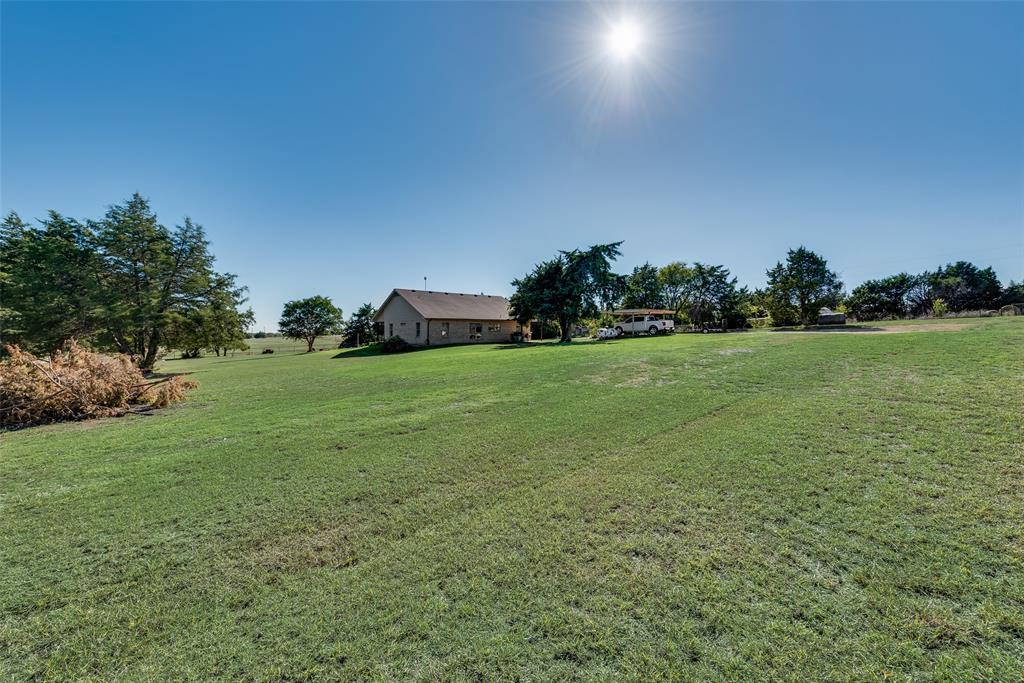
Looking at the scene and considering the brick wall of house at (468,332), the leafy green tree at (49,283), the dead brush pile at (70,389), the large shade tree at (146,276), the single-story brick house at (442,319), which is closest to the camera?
the dead brush pile at (70,389)

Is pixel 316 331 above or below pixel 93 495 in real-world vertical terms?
above

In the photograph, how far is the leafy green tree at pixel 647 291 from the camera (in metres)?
46.0

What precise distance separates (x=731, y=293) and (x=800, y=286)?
274 inches

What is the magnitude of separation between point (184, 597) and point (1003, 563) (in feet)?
18.4

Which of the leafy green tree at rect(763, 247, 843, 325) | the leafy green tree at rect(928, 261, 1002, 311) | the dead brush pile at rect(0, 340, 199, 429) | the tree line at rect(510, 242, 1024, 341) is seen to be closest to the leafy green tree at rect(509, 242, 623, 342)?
the tree line at rect(510, 242, 1024, 341)

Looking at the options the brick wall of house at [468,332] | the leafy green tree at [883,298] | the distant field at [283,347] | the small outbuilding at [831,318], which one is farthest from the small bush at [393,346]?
the leafy green tree at [883,298]

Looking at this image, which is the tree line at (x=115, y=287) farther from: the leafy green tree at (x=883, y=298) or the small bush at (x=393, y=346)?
the leafy green tree at (x=883, y=298)

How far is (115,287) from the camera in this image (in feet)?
61.8

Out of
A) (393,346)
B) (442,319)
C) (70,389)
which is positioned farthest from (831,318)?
(70,389)

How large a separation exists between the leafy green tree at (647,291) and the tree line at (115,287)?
40.6 meters

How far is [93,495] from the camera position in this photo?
13.3 feet

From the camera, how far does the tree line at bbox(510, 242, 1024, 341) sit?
92.2ft

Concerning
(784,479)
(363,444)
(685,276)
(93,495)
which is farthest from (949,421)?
(685,276)

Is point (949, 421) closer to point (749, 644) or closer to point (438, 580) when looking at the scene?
point (749, 644)
